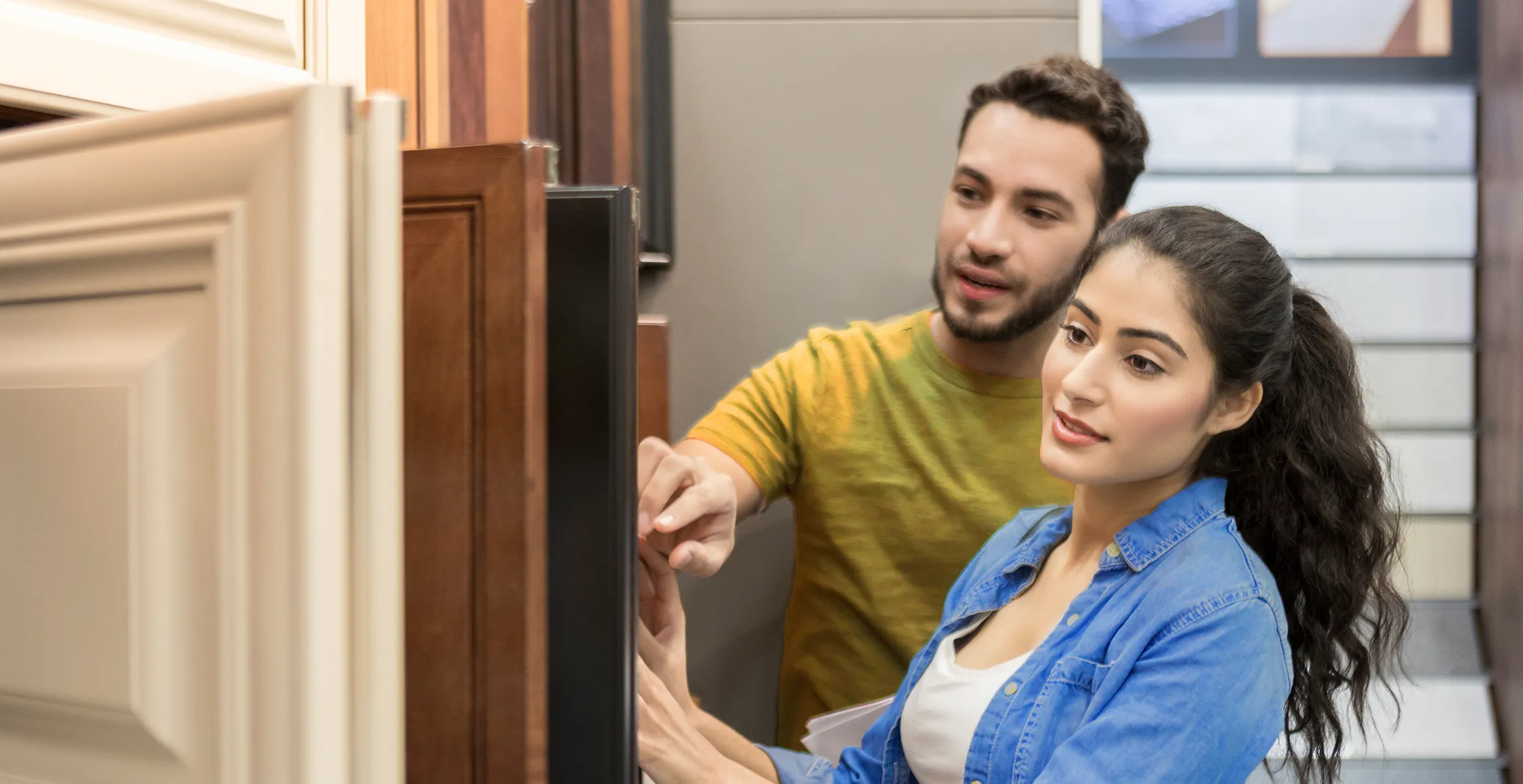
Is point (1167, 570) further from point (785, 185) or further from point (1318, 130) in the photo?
point (1318, 130)

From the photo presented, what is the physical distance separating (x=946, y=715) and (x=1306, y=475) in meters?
0.42

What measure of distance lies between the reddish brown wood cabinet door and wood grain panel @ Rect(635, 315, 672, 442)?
90cm

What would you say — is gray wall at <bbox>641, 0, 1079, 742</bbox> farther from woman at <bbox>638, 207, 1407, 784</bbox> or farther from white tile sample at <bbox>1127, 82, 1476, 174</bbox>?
white tile sample at <bbox>1127, 82, 1476, 174</bbox>

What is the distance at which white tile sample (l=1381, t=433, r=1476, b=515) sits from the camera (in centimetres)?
360

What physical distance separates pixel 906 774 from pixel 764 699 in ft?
2.94

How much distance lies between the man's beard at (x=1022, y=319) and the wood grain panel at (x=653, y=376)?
42 cm

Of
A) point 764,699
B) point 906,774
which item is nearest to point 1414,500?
point 764,699

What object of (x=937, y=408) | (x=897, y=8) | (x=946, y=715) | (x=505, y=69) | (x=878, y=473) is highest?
(x=897, y=8)

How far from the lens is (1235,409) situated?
1.11m

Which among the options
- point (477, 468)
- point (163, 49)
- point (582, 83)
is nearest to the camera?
point (477, 468)

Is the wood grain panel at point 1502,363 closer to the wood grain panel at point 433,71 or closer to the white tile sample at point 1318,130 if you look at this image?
the white tile sample at point 1318,130

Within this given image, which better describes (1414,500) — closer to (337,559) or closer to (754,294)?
(754,294)

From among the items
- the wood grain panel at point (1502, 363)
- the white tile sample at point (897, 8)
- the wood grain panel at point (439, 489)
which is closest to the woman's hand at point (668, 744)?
the wood grain panel at point (439, 489)

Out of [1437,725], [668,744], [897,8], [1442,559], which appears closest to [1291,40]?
[1442,559]
